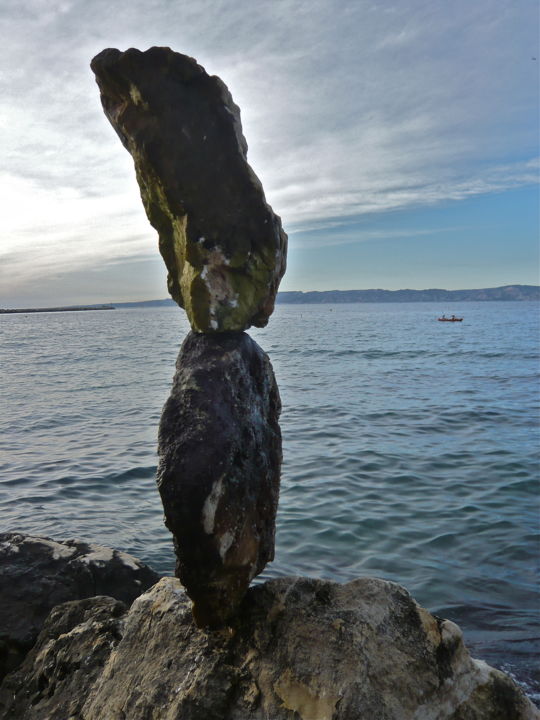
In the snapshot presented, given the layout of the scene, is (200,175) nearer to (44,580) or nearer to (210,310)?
(210,310)

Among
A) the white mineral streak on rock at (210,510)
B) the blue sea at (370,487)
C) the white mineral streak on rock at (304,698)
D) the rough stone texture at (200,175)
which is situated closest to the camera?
the white mineral streak on rock at (304,698)

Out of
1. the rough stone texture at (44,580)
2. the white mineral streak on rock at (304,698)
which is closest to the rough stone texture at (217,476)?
the white mineral streak on rock at (304,698)

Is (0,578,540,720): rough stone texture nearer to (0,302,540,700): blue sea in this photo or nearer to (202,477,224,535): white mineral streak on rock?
(202,477,224,535): white mineral streak on rock

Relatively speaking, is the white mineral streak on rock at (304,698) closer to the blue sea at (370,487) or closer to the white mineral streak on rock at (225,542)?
the white mineral streak on rock at (225,542)

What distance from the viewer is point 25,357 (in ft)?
151

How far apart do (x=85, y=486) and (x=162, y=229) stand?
27.3 ft

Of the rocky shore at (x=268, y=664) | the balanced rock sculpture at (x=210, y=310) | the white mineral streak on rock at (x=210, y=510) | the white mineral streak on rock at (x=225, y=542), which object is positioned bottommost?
the rocky shore at (x=268, y=664)

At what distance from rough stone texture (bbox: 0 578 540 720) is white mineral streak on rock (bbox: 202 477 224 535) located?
2.47ft

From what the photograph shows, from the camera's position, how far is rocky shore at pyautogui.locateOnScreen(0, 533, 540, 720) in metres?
3.93

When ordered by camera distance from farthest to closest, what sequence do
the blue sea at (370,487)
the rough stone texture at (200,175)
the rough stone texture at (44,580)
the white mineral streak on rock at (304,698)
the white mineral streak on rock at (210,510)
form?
1. the blue sea at (370,487)
2. the rough stone texture at (44,580)
3. the rough stone texture at (200,175)
4. the white mineral streak on rock at (210,510)
5. the white mineral streak on rock at (304,698)

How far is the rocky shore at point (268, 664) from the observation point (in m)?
3.93

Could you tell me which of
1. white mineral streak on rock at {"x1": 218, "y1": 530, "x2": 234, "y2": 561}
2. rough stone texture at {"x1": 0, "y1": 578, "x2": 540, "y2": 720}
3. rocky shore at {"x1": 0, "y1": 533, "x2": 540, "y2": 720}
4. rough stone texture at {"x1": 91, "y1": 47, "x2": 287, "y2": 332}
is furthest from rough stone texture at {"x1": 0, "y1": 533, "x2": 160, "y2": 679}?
rough stone texture at {"x1": 91, "y1": 47, "x2": 287, "y2": 332}

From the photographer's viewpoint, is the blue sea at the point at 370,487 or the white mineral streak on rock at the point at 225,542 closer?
the white mineral streak on rock at the point at 225,542

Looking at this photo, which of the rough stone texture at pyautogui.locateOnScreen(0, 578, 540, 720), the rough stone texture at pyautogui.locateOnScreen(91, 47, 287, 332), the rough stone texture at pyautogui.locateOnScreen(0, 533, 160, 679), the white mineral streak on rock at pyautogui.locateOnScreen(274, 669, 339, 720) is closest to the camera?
the white mineral streak on rock at pyautogui.locateOnScreen(274, 669, 339, 720)
